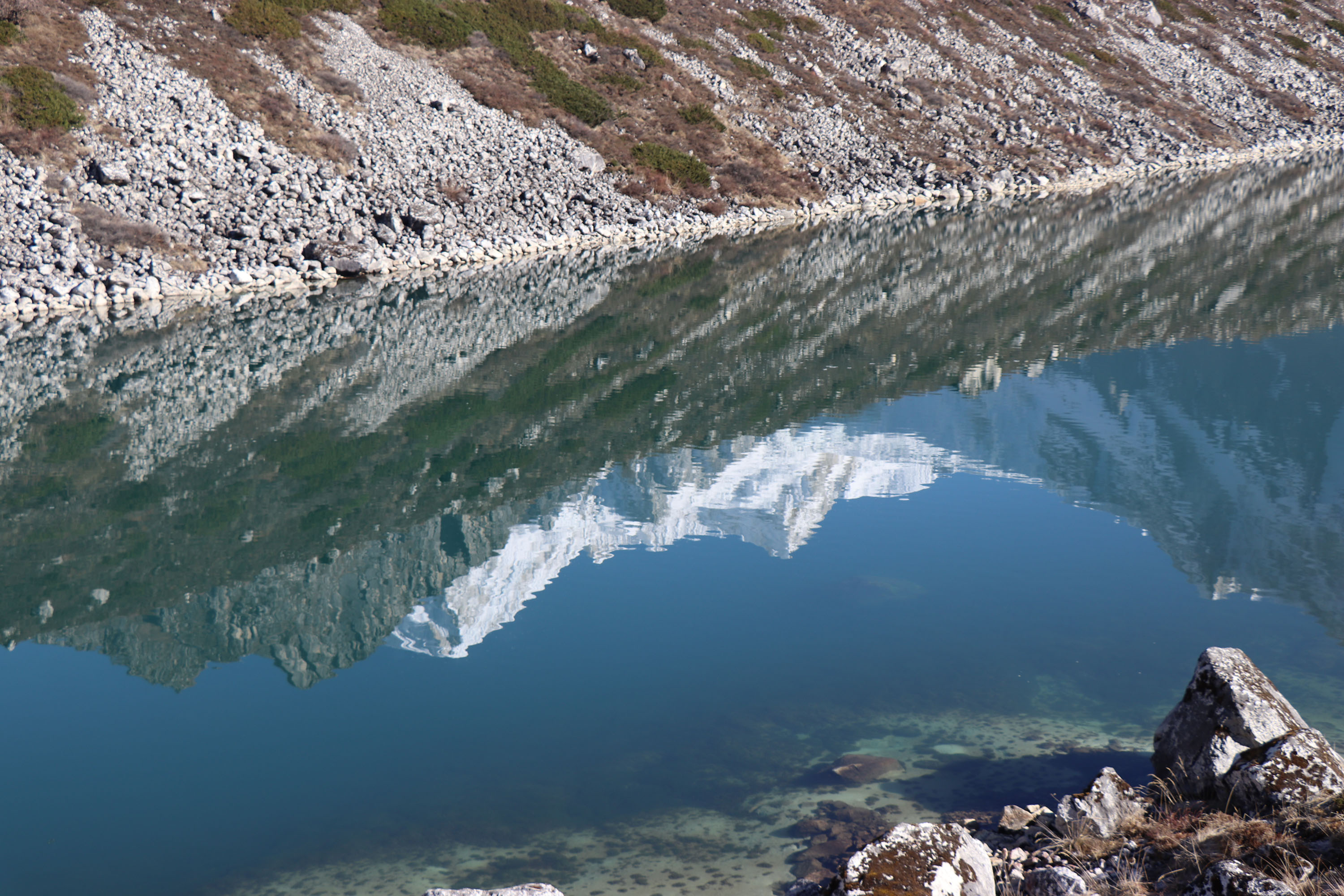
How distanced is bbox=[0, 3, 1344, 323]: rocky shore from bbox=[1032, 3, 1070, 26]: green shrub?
29.3 ft

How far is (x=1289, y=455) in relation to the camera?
19.3 meters

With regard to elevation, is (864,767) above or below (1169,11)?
below

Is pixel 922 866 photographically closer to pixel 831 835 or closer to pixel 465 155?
pixel 831 835

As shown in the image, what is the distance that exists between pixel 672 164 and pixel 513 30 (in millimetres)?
12920

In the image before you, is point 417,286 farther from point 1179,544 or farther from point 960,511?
point 1179,544

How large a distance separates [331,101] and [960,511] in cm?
3671

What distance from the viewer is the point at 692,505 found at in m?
16.1

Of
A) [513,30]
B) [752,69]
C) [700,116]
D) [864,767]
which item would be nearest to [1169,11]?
[752,69]

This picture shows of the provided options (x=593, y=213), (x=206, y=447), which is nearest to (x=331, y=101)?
(x=593, y=213)

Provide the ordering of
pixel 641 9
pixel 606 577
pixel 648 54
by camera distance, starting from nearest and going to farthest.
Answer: pixel 606 577 → pixel 648 54 → pixel 641 9

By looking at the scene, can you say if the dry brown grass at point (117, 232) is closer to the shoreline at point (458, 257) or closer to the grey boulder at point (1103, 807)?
the shoreline at point (458, 257)

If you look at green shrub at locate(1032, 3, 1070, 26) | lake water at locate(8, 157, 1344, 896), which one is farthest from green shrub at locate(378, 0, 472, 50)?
green shrub at locate(1032, 3, 1070, 26)

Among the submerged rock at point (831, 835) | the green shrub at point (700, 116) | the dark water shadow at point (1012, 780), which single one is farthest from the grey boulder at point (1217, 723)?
the green shrub at point (700, 116)

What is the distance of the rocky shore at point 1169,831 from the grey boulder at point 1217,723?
0.01 m
